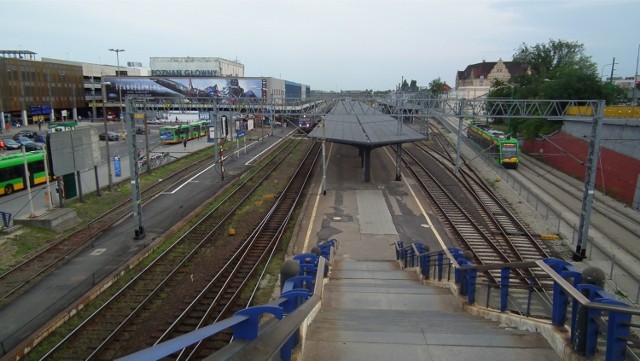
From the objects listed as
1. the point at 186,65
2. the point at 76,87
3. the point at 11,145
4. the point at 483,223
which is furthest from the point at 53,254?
the point at 186,65

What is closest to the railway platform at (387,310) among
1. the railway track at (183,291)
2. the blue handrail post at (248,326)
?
the blue handrail post at (248,326)

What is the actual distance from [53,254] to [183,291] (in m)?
6.37

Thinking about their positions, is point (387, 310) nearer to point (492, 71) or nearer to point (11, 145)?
point (11, 145)

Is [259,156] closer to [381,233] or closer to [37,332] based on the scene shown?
[381,233]

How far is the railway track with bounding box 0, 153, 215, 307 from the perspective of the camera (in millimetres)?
13195

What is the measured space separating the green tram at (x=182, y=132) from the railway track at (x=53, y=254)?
2566 cm

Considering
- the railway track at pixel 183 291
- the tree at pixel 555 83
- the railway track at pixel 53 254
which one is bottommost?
the railway track at pixel 183 291

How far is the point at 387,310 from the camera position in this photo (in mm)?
6762

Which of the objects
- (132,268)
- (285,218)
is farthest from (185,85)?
(132,268)

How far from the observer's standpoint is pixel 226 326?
2373 millimetres

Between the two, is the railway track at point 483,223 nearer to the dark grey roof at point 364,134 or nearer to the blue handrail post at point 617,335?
the dark grey roof at point 364,134

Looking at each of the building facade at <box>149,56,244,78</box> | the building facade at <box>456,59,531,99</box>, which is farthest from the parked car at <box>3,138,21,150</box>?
the building facade at <box>456,59,531,99</box>

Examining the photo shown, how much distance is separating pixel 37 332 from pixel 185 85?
6625 centimetres

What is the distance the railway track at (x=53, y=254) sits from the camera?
1320 cm
